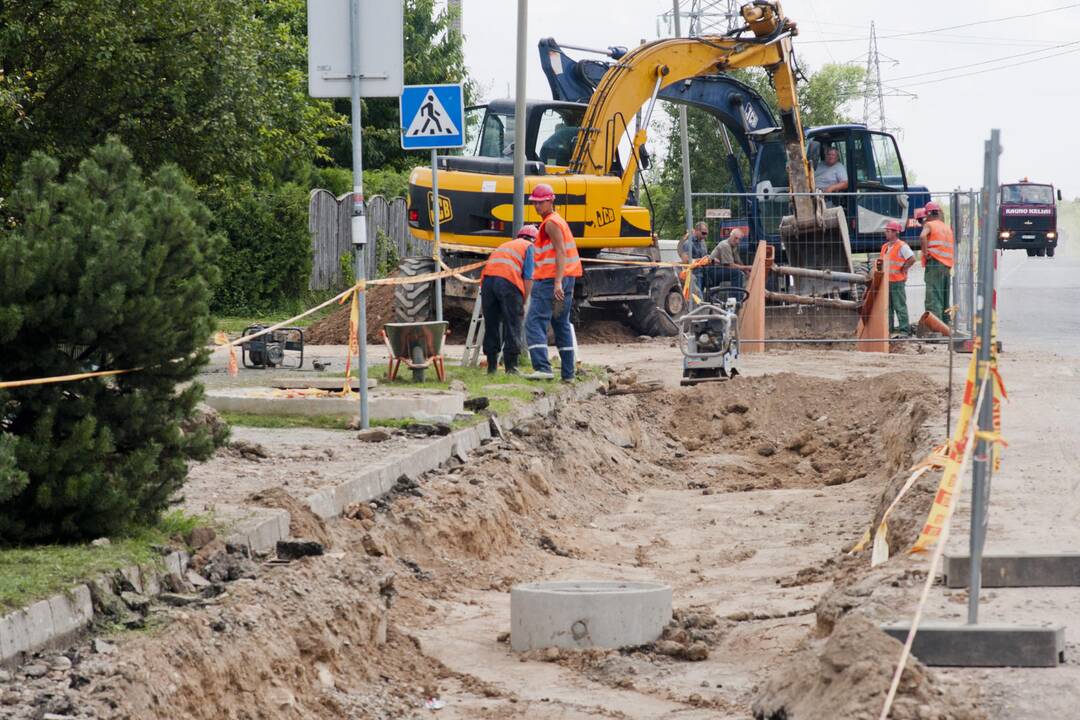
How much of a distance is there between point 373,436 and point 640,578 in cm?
249

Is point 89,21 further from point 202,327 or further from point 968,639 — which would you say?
point 968,639

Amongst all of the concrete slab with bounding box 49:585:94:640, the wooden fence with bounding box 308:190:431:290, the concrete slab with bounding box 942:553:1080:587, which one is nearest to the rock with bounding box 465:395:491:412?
the concrete slab with bounding box 942:553:1080:587

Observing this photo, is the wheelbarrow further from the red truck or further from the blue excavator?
the red truck

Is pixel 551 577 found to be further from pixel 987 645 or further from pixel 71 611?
pixel 987 645

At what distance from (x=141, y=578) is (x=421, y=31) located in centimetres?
3705

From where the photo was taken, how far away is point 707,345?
16.8 m

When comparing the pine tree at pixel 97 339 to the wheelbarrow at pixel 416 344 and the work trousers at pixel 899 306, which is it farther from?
the work trousers at pixel 899 306

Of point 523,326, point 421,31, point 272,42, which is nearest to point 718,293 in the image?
point 523,326

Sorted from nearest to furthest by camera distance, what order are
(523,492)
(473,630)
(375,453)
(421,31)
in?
(473,630) → (375,453) → (523,492) → (421,31)

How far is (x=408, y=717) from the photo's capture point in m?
5.89

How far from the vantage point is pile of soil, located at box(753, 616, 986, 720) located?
14.8 feet

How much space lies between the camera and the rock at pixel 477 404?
1232 centimetres

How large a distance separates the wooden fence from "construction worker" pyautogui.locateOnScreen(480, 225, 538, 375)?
42.8ft

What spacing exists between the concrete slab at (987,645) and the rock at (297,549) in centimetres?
286
